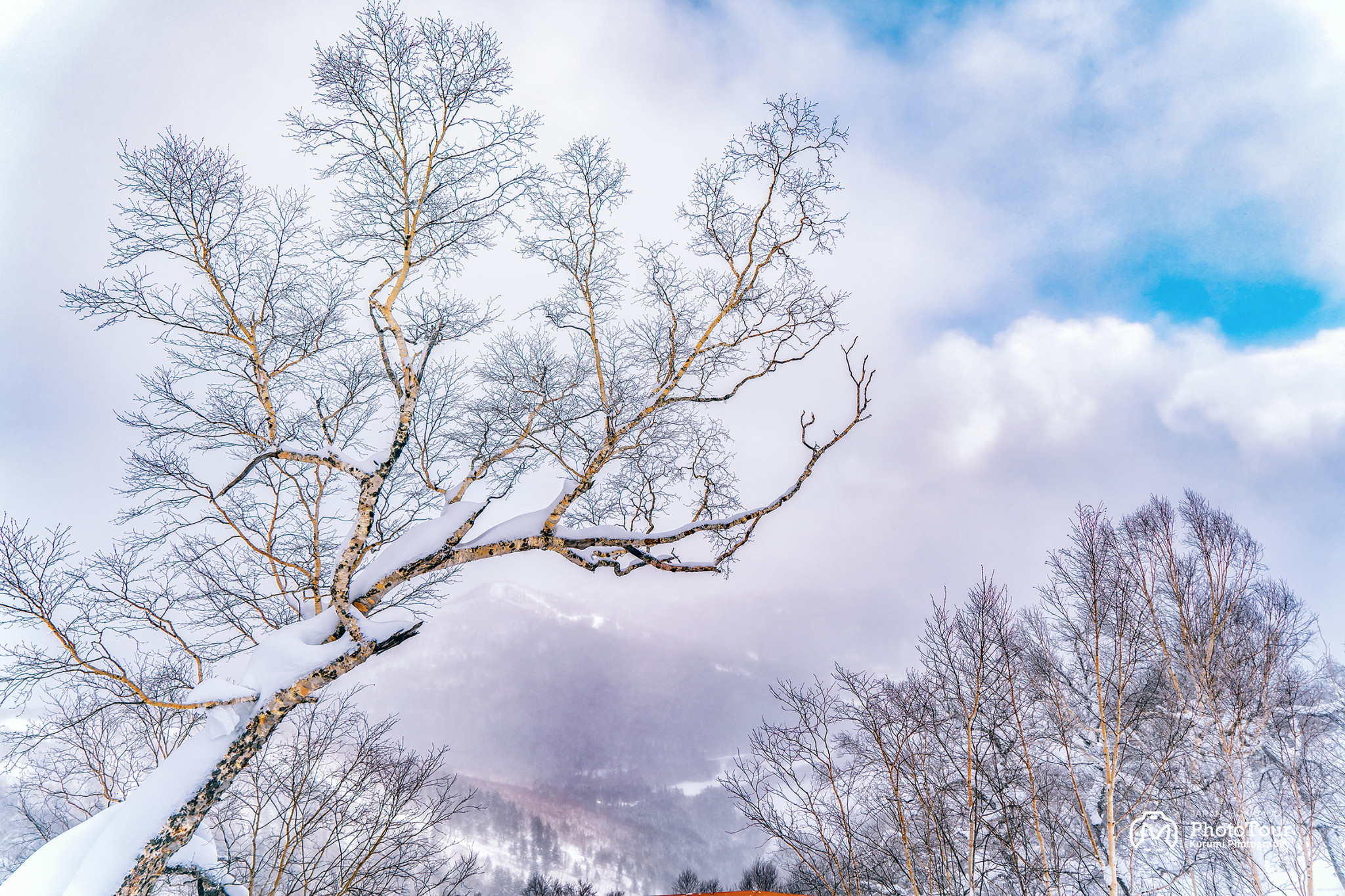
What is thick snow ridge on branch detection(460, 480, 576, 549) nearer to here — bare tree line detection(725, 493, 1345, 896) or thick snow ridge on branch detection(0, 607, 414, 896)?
thick snow ridge on branch detection(0, 607, 414, 896)

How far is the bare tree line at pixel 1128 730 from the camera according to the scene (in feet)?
33.6

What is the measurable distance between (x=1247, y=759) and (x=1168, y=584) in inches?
170

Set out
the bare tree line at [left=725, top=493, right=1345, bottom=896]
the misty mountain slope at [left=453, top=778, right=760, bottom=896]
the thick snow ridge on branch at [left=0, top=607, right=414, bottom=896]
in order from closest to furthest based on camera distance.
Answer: the thick snow ridge on branch at [left=0, top=607, right=414, bottom=896] < the bare tree line at [left=725, top=493, right=1345, bottom=896] < the misty mountain slope at [left=453, top=778, right=760, bottom=896]

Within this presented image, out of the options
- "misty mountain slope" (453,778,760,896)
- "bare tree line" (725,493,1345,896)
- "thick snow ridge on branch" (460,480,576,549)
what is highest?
"thick snow ridge on branch" (460,480,576,549)

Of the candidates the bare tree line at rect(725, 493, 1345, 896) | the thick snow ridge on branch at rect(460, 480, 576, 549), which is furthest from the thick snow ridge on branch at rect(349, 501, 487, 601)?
the bare tree line at rect(725, 493, 1345, 896)

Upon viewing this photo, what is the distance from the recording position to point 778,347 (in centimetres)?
693

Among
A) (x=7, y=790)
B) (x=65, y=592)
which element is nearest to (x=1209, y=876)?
(x=65, y=592)

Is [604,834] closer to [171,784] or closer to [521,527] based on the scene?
[171,784]

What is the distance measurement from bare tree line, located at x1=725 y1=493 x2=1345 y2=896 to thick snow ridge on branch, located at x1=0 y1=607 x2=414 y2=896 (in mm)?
7231

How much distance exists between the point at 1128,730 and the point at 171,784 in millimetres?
15536

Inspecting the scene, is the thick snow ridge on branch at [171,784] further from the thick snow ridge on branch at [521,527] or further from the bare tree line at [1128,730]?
the bare tree line at [1128,730]

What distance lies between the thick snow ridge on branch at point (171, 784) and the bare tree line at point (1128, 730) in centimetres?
723

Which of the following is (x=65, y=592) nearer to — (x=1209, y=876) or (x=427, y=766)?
(x=427, y=766)

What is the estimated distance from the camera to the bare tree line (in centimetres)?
Result: 1025
